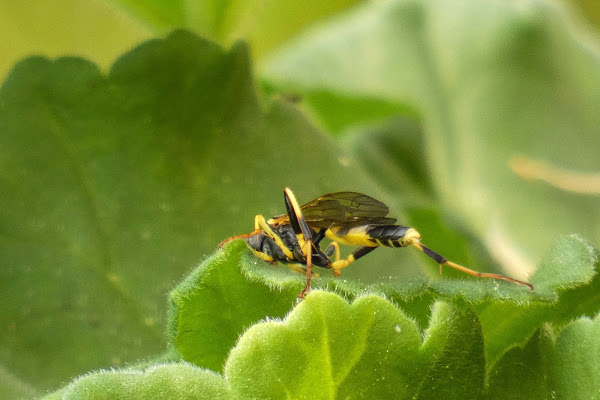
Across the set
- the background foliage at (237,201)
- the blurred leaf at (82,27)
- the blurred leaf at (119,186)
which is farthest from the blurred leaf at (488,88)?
the blurred leaf at (82,27)

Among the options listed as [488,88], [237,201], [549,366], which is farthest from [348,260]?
[488,88]

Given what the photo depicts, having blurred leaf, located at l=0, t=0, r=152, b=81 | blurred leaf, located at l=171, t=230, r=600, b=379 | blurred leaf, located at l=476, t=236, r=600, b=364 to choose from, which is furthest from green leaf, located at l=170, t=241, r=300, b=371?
blurred leaf, located at l=0, t=0, r=152, b=81

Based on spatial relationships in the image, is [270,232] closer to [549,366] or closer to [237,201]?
[237,201]

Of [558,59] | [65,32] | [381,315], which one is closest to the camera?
[381,315]

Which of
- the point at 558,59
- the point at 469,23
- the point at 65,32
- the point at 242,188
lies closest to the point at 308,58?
the point at 469,23

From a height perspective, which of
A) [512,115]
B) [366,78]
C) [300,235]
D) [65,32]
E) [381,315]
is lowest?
[381,315]

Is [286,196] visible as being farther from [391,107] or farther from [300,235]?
[391,107]

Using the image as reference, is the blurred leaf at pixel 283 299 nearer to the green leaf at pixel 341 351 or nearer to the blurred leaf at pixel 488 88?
the green leaf at pixel 341 351
